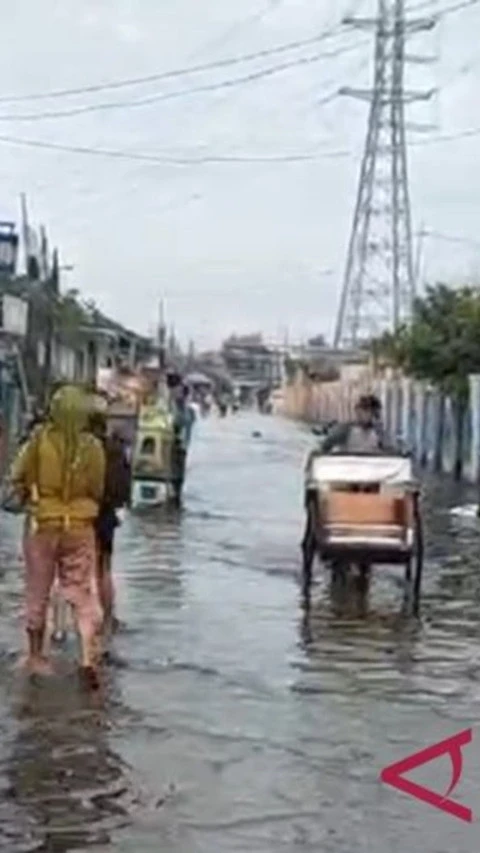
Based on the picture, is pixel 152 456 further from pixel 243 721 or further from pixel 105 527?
pixel 243 721

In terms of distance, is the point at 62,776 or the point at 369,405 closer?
the point at 62,776

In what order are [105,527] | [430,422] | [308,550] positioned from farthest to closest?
[430,422] → [308,550] → [105,527]

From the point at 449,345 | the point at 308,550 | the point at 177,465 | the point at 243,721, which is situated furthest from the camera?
the point at 449,345

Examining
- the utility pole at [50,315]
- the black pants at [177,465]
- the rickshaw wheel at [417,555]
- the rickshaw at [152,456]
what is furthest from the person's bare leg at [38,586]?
the utility pole at [50,315]

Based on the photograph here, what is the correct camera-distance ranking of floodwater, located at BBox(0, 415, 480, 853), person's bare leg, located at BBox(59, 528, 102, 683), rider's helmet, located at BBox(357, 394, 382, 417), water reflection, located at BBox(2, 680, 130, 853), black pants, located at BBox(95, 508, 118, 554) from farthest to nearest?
rider's helmet, located at BBox(357, 394, 382, 417) < black pants, located at BBox(95, 508, 118, 554) < person's bare leg, located at BBox(59, 528, 102, 683) < floodwater, located at BBox(0, 415, 480, 853) < water reflection, located at BBox(2, 680, 130, 853)

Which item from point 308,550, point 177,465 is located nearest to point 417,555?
point 308,550

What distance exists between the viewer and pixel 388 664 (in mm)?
12469

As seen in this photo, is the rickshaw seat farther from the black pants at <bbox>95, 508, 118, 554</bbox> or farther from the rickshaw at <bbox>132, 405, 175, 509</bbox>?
the rickshaw at <bbox>132, 405, 175, 509</bbox>

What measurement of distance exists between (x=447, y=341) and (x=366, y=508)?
2768 cm

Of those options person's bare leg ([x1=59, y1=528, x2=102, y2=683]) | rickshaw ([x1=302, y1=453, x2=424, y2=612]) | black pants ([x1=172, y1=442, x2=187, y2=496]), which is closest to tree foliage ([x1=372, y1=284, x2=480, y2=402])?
black pants ([x1=172, y1=442, x2=187, y2=496])

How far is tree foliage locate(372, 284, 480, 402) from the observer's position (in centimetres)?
4203

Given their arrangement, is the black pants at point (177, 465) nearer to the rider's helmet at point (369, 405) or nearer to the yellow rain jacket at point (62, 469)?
the rider's helmet at point (369, 405)

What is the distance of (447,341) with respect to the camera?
1686 inches

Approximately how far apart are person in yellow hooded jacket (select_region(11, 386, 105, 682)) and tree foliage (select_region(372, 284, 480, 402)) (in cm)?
3021
